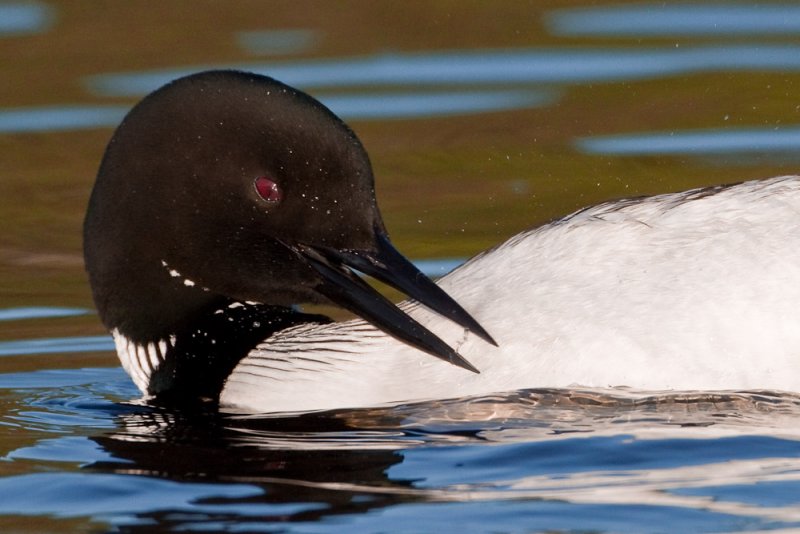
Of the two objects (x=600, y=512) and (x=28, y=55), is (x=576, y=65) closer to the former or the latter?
(x=28, y=55)

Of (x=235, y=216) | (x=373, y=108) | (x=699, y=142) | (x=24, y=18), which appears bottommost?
(x=235, y=216)

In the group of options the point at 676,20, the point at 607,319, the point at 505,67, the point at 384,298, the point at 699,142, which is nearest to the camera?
the point at 607,319

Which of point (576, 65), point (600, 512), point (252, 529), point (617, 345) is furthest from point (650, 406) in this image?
point (576, 65)

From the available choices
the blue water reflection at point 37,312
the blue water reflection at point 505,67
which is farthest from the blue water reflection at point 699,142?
the blue water reflection at point 37,312

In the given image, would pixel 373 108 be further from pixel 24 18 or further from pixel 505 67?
pixel 24 18

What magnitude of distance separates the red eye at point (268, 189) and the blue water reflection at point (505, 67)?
4.83 metres

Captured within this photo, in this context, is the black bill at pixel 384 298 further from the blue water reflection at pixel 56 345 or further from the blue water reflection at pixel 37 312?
the blue water reflection at pixel 37 312

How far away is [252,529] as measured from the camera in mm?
4730

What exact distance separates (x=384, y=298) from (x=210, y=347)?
2.58ft

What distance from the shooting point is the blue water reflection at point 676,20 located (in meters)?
11.5

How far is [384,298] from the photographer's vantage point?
19.0 feet

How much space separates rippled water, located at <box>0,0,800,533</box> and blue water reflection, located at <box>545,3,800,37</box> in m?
0.03

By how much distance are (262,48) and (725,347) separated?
6559 mm

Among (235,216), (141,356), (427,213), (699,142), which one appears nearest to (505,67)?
(699,142)
